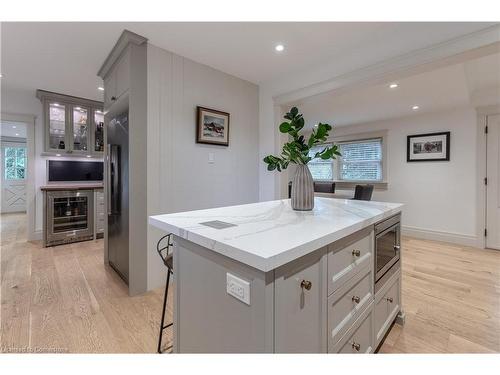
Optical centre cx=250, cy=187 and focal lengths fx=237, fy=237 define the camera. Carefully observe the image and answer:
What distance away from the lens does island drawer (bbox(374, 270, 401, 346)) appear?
148cm

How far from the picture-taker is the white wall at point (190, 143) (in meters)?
2.34

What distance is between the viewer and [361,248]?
1.26 m

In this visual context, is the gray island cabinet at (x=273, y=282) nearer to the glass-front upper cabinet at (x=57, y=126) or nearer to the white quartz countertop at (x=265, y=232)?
the white quartz countertop at (x=265, y=232)

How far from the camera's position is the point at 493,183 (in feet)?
12.0

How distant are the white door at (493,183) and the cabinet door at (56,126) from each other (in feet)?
22.3

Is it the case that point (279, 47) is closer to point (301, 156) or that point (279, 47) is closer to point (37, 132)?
point (301, 156)

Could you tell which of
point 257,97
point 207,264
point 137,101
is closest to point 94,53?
point 137,101

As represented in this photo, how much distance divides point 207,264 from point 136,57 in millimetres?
2159

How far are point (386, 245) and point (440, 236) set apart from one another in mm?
3589

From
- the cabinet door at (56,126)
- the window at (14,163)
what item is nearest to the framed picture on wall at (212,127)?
the cabinet door at (56,126)

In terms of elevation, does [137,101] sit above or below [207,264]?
above

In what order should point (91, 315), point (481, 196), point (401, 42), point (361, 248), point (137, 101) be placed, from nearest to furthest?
point (361, 248) < point (91, 315) < point (401, 42) < point (137, 101) < point (481, 196)
